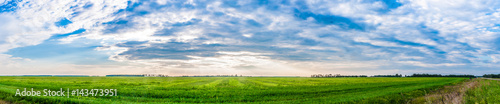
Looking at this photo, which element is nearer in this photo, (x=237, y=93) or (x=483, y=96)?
(x=483, y=96)

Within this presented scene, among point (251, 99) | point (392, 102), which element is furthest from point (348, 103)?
point (251, 99)

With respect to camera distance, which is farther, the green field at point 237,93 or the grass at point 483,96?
the green field at point 237,93

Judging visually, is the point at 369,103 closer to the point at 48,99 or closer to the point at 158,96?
the point at 158,96

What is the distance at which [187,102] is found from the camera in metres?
19.3

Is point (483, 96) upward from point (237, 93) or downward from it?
upward

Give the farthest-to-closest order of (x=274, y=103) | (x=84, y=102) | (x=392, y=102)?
1. (x=392, y=102)
2. (x=274, y=103)
3. (x=84, y=102)

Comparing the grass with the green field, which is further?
the green field

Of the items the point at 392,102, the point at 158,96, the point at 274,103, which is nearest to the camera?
the point at 274,103

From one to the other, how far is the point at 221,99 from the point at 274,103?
16.4ft

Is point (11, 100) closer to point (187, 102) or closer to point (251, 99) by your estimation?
point (187, 102)

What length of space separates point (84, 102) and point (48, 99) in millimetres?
3518

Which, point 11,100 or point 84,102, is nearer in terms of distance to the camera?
point 84,102

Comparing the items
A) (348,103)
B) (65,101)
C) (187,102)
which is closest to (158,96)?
(187,102)

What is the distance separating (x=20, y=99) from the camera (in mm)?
19625
